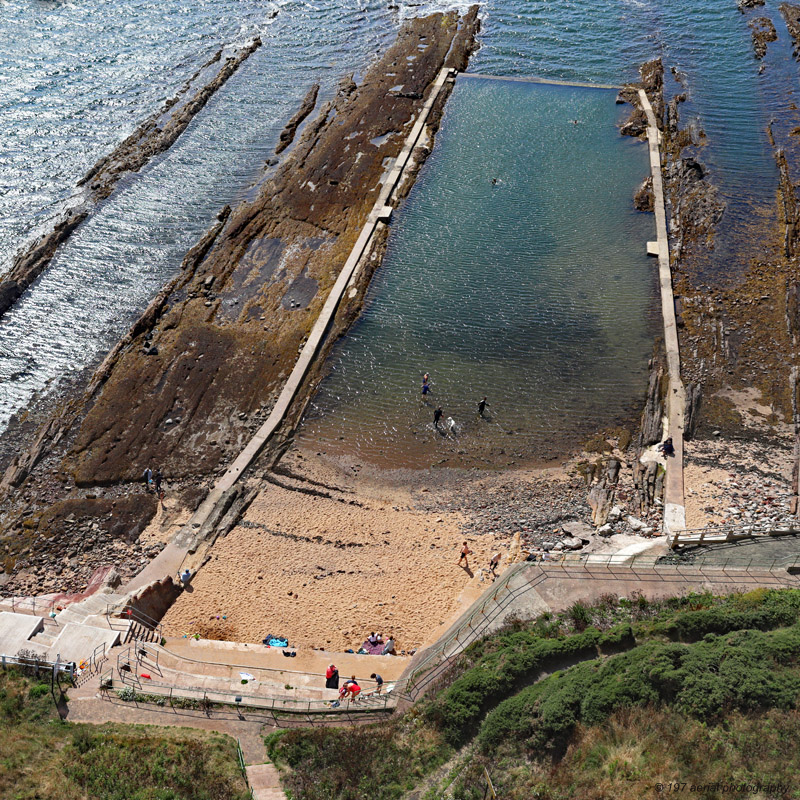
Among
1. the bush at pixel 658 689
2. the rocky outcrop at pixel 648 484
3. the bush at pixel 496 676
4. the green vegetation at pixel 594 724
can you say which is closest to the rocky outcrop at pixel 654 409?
the rocky outcrop at pixel 648 484

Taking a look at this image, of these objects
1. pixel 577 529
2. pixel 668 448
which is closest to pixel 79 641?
pixel 577 529

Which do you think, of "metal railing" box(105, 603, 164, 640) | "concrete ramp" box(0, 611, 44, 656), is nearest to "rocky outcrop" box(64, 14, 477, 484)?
"metal railing" box(105, 603, 164, 640)

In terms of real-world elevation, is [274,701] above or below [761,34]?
below

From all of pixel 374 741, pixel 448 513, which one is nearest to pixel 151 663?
pixel 374 741

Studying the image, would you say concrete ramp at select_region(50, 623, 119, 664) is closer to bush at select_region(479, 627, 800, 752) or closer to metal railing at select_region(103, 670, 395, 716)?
metal railing at select_region(103, 670, 395, 716)

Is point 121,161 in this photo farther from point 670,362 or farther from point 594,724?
point 594,724

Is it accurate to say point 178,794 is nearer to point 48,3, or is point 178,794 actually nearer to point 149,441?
point 149,441

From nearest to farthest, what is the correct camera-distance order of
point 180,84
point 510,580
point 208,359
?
1. point 510,580
2. point 208,359
3. point 180,84
